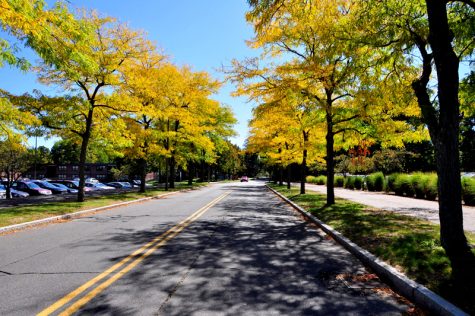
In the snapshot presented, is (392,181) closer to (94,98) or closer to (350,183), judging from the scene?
(350,183)

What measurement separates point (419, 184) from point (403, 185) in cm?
267

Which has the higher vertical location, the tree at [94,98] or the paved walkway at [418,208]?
the tree at [94,98]

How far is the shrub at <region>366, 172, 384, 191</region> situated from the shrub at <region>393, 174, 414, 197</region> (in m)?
4.54

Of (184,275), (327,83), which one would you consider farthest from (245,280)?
(327,83)

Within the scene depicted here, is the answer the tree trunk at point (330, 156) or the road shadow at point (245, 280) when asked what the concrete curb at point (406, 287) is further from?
the tree trunk at point (330, 156)

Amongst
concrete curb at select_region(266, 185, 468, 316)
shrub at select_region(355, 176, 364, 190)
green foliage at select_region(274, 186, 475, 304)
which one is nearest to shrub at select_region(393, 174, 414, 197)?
shrub at select_region(355, 176, 364, 190)

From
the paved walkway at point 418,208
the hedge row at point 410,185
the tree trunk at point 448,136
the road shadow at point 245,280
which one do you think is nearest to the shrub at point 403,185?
the hedge row at point 410,185

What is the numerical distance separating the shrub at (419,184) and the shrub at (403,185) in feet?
1.48

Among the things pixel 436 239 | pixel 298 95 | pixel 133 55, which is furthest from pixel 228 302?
pixel 133 55

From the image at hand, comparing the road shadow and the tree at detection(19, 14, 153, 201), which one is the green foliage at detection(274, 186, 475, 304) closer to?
the road shadow

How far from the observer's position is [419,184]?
70.8 feet

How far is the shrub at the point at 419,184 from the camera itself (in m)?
21.1

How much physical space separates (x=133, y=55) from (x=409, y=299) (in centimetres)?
1680

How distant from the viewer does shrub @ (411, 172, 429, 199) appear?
21062 mm
